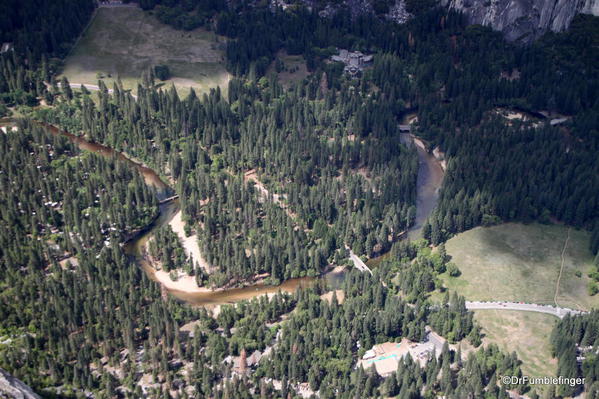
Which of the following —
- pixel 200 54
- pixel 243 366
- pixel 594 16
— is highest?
pixel 594 16

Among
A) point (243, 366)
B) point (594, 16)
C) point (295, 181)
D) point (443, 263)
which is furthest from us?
point (594, 16)

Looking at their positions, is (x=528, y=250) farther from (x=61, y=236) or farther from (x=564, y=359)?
(x=61, y=236)

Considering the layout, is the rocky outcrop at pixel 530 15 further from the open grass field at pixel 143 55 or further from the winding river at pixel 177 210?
the open grass field at pixel 143 55

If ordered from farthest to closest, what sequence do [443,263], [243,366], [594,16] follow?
[594,16], [443,263], [243,366]

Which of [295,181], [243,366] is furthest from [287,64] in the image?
[243,366]

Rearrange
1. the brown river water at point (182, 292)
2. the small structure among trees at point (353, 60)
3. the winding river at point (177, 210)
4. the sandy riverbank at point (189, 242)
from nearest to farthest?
the brown river water at point (182, 292)
the winding river at point (177, 210)
the sandy riverbank at point (189, 242)
the small structure among trees at point (353, 60)

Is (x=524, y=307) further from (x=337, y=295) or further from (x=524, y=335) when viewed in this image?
(x=337, y=295)

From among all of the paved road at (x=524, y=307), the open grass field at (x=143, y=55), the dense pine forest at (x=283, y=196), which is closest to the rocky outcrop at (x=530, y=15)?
the dense pine forest at (x=283, y=196)

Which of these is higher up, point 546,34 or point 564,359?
point 546,34
